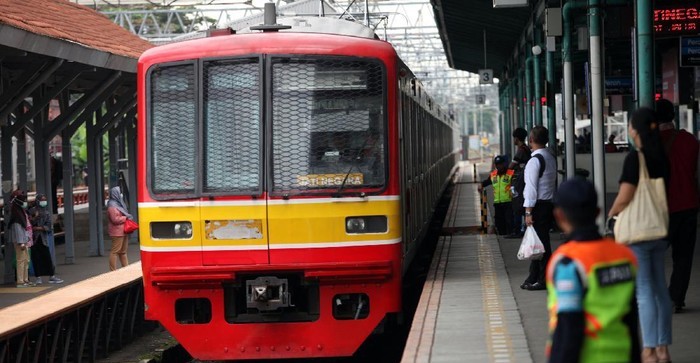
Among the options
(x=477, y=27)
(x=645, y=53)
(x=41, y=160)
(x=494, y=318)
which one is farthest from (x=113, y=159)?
(x=494, y=318)

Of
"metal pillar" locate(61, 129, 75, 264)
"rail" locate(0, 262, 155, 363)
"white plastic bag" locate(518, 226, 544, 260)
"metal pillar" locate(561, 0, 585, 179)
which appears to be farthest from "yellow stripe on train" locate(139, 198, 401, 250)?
"metal pillar" locate(61, 129, 75, 264)

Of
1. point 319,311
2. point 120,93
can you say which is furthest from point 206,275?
point 120,93

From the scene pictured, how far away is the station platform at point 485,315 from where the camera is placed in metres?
8.85

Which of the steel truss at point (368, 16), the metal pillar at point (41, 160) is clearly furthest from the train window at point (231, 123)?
the steel truss at point (368, 16)

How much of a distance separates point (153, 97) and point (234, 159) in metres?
0.85

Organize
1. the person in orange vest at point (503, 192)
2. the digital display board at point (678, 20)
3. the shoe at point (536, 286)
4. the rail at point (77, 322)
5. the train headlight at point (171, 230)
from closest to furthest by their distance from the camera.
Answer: the train headlight at point (171, 230), the rail at point (77, 322), the shoe at point (536, 286), the person in orange vest at point (503, 192), the digital display board at point (678, 20)

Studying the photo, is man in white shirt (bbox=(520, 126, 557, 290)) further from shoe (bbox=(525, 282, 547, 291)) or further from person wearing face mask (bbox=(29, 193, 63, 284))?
person wearing face mask (bbox=(29, 193, 63, 284))

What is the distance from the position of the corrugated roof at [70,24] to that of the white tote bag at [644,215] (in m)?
8.84

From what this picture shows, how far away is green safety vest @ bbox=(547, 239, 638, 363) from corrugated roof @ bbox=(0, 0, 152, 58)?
425 inches

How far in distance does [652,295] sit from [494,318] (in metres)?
2.98

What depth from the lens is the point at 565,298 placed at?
15.6 feet

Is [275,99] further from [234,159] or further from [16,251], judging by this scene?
[16,251]

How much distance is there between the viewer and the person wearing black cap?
187 inches

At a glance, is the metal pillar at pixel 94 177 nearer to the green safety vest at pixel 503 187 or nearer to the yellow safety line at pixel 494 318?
the green safety vest at pixel 503 187
